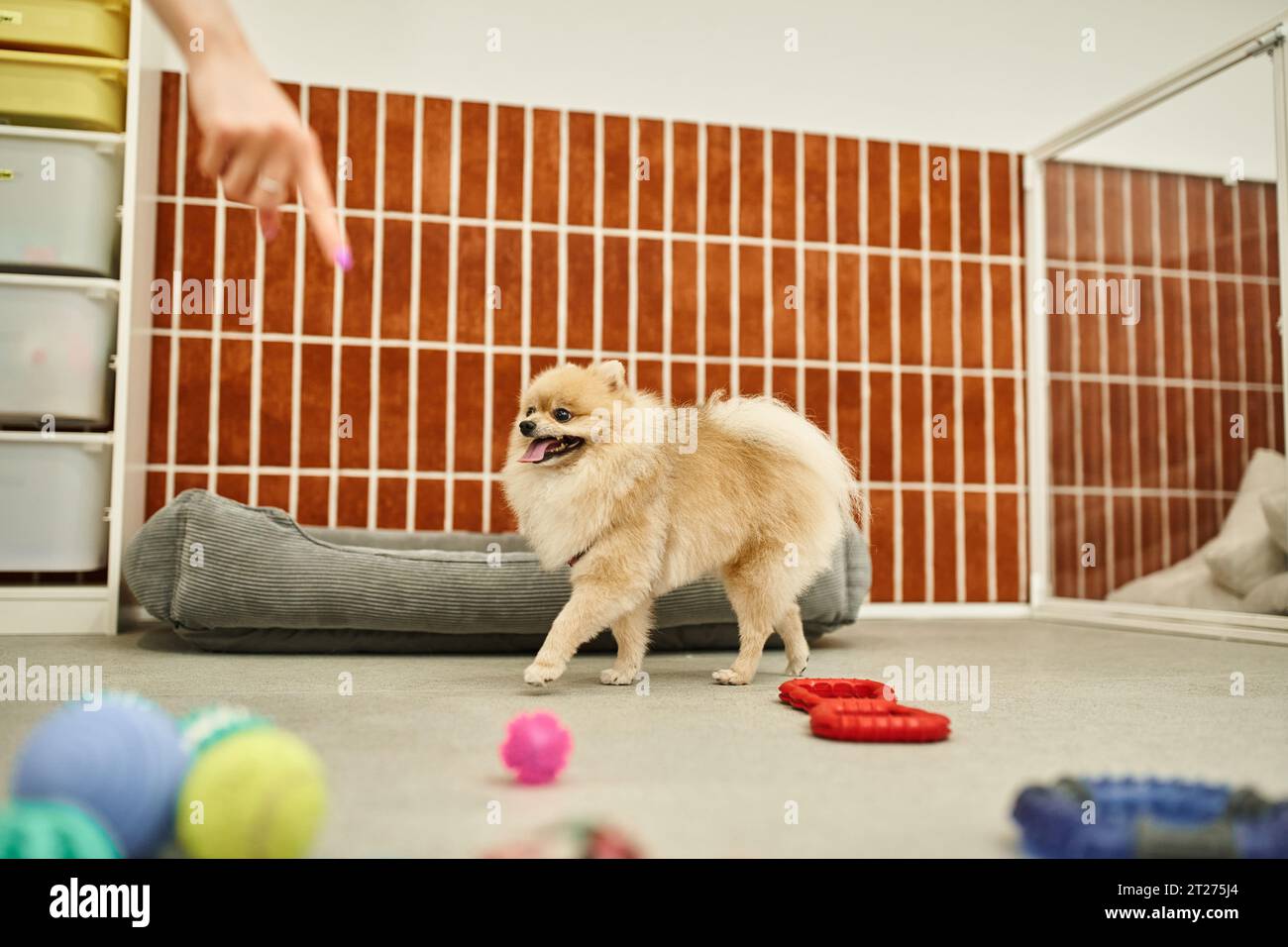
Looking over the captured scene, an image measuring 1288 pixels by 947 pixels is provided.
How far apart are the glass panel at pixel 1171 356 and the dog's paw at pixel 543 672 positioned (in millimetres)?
2526

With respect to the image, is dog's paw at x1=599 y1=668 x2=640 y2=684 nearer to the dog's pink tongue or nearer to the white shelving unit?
the dog's pink tongue

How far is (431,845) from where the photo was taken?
1.00m

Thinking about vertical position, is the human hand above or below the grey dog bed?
above

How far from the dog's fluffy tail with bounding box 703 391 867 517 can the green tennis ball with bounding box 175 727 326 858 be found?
1.49 m

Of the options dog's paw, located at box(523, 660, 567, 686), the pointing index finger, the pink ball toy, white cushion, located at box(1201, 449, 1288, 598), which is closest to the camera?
the pointing index finger

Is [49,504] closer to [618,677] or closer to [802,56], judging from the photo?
[618,677]

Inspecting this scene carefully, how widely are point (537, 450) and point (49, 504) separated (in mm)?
1895

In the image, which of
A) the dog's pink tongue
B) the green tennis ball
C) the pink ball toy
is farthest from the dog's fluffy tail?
Answer: the green tennis ball

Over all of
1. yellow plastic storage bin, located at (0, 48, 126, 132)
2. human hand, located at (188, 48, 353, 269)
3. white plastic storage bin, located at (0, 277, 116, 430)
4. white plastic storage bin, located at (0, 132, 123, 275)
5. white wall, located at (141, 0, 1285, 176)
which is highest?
white wall, located at (141, 0, 1285, 176)

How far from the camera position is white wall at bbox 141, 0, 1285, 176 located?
153 inches

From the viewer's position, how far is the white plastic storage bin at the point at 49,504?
10.3 feet

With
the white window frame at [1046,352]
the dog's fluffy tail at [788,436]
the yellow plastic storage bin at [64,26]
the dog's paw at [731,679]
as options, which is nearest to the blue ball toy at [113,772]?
the dog's paw at [731,679]

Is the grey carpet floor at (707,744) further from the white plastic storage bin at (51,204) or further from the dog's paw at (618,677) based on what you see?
the white plastic storage bin at (51,204)
